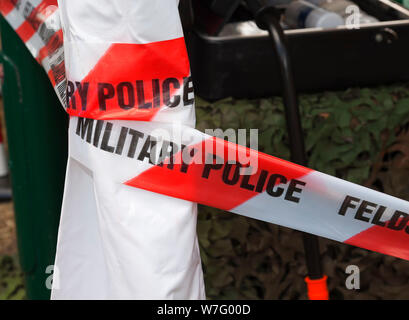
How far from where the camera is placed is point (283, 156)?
1.43 m

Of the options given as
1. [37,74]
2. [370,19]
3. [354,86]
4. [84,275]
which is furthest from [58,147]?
[370,19]

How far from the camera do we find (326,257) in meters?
1.57

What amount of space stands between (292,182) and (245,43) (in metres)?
0.48

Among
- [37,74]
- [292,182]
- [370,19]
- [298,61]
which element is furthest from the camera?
[370,19]

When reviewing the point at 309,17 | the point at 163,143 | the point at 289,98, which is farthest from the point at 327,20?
the point at 163,143

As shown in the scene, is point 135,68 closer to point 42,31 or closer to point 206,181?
point 206,181

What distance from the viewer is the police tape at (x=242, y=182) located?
891mm

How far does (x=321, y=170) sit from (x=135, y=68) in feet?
2.46

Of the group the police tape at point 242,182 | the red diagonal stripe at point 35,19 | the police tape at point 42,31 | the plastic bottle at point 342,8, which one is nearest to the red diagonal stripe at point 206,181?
the police tape at point 242,182

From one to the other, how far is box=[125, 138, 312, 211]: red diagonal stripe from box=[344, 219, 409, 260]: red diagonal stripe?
0.17m

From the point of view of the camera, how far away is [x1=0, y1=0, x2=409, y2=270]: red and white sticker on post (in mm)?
849

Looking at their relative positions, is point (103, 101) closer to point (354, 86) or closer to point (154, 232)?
point (154, 232)

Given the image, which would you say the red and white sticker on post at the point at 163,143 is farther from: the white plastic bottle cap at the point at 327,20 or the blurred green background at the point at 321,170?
the white plastic bottle cap at the point at 327,20

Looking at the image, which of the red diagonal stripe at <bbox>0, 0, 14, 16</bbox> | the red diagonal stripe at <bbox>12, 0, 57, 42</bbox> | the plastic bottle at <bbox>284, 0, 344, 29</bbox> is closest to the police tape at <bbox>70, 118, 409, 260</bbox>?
the red diagonal stripe at <bbox>12, 0, 57, 42</bbox>
